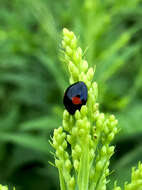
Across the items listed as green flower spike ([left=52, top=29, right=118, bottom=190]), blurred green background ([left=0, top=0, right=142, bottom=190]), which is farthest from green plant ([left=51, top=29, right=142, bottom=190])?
blurred green background ([left=0, top=0, right=142, bottom=190])

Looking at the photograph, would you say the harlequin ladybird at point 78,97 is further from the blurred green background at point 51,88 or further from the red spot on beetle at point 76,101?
the blurred green background at point 51,88

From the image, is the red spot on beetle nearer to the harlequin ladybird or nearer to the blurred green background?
the harlequin ladybird

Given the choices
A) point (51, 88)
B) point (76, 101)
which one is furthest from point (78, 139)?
point (51, 88)

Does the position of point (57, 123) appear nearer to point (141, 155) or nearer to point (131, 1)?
point (141, 155)

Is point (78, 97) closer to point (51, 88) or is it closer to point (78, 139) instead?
point (78, 139)

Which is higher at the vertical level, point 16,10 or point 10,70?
point 16,10

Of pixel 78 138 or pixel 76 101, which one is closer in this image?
pixel 78 138

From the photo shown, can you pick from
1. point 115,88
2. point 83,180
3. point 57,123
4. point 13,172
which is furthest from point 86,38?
point 83,180

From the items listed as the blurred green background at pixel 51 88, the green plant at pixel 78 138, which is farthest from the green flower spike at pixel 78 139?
the blurred green background at pixel 51 88

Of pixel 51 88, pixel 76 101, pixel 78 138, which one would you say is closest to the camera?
pixel 78 138
